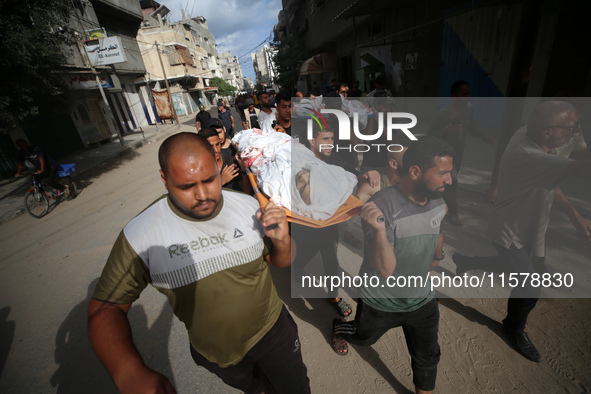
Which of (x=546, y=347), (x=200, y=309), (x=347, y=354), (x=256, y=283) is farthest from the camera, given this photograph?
(x=347, y=354)

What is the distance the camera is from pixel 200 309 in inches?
54.4

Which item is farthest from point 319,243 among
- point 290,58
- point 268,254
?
point 290,58

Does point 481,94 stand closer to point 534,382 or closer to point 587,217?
point 587,217

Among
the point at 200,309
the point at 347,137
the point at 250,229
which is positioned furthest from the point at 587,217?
the point at 200,309

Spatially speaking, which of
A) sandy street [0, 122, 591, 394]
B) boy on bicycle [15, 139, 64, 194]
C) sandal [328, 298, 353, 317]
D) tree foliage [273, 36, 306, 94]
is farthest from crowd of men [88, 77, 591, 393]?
tree foliage [273, 36, 306, 94]

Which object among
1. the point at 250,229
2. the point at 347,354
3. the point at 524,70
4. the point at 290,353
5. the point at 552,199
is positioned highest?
the point at 524,70

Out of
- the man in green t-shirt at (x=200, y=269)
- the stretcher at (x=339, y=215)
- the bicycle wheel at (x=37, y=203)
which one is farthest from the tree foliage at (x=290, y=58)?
the man in green t-shirt at (x=200, y=269)

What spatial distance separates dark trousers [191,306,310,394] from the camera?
1.59 meters

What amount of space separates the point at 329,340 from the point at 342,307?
1.22ft

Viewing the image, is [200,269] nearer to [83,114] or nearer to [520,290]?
[520,290]

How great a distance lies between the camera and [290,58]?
24.2 meters

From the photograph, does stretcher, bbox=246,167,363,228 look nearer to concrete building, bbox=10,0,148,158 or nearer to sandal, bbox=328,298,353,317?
sandal, bbox=328,298,353,317

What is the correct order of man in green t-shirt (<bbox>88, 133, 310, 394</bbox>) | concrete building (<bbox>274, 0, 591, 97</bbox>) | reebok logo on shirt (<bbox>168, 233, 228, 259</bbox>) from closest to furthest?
man in green t-shirt (<bbox>88, 133, 310, 394</bbox>) → reebok logo on shirt (<bbox>168, 233, 228, 259</bbox>) → concrete building (<bbox>274, 0, 591, 97</bbox>)

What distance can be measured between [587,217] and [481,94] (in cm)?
472
